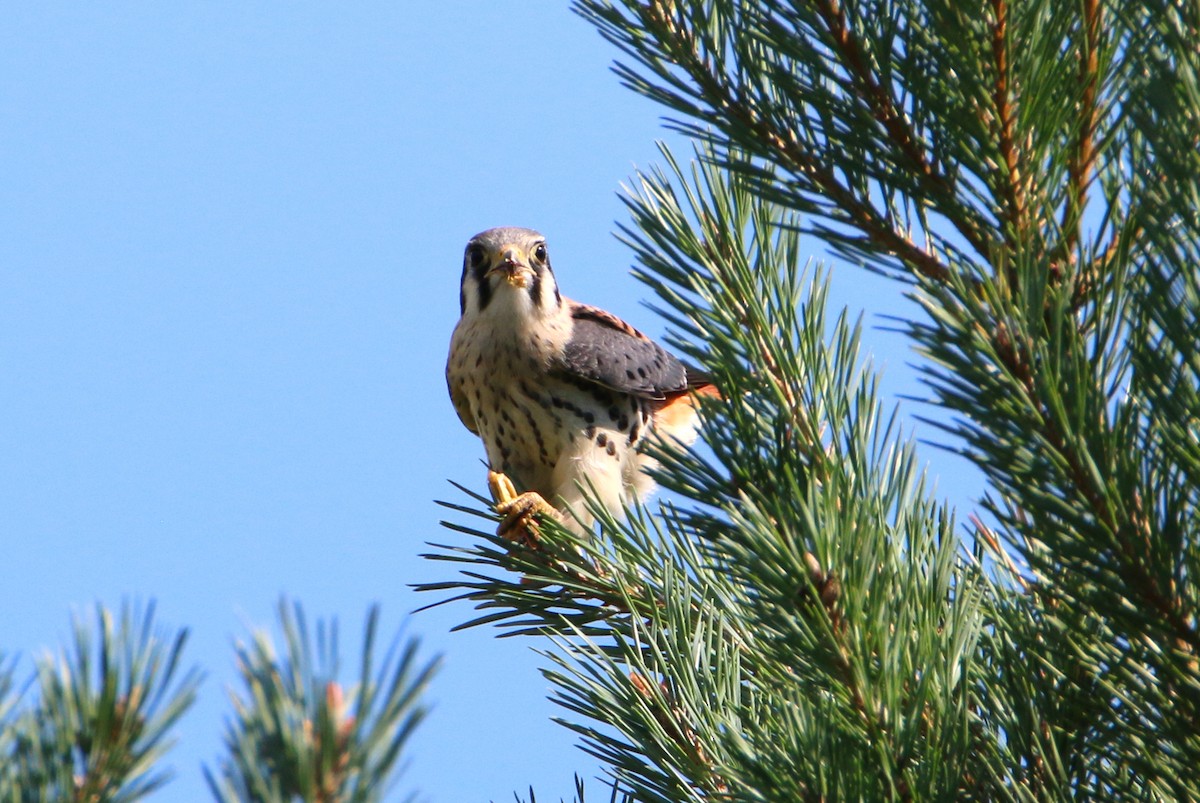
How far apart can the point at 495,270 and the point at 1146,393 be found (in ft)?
12.0

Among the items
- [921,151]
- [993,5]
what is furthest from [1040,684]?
[993,5]

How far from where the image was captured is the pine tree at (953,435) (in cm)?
129

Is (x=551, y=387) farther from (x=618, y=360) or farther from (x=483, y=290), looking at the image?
(x=483, y=290)

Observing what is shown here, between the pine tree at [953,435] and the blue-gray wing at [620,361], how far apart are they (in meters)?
2.49

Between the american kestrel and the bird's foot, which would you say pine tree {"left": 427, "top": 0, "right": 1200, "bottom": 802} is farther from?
the american kestrel

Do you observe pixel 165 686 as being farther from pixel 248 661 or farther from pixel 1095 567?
pixel 1095 567

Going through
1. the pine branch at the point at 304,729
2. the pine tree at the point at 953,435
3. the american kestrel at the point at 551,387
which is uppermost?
the american kestrel at the point at 551,387

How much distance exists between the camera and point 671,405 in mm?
4859

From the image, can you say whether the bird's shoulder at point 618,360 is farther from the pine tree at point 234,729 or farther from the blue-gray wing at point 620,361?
the pine tree at point 234,729

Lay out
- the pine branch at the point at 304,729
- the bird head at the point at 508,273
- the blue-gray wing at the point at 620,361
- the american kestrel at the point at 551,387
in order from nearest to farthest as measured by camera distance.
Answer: the pine branch at the point at 304,729 → the american kestrel at the point at 551,387 → the blue-gray wing at the point at 620,361 → the bird head at the point at 508,273

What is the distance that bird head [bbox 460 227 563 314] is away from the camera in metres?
4.71

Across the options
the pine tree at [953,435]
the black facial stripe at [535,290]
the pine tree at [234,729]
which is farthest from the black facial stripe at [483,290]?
the pine tree at [234,729]

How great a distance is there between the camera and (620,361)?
455 centimetres

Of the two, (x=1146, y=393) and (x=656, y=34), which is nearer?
(x=1146, y=393)
